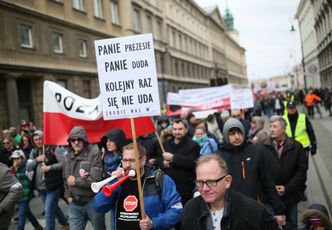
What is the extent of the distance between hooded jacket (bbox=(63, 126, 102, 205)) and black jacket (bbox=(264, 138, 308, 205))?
2096 mm

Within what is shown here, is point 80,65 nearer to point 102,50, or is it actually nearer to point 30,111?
point 30,111

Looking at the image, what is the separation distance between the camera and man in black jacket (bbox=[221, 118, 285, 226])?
12.5 ft

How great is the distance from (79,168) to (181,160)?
Answer: 4.25ft

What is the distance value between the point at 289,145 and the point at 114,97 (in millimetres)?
2229

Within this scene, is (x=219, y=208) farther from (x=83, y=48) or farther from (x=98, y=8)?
(x=98, y=8)

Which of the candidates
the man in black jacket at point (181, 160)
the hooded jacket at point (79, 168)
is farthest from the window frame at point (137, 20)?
the hooded jacket at point (79, 168)

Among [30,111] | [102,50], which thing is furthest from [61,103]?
[30,111]

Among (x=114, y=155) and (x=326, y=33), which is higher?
(x=326, y=33)

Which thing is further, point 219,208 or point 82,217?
point 82,217

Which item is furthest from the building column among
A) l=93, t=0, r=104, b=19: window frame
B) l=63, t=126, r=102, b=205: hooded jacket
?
l=63, t=126, r=102, b=205: hooded jacket

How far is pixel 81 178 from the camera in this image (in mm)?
4754

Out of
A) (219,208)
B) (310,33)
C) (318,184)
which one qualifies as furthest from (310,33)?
(219,208)

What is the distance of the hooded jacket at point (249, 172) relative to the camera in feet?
12.5

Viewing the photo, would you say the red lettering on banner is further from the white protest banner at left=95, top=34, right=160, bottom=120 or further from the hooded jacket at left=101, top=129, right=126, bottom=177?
the hooded jacket at left=101, top=129, right=126, bottom=177
